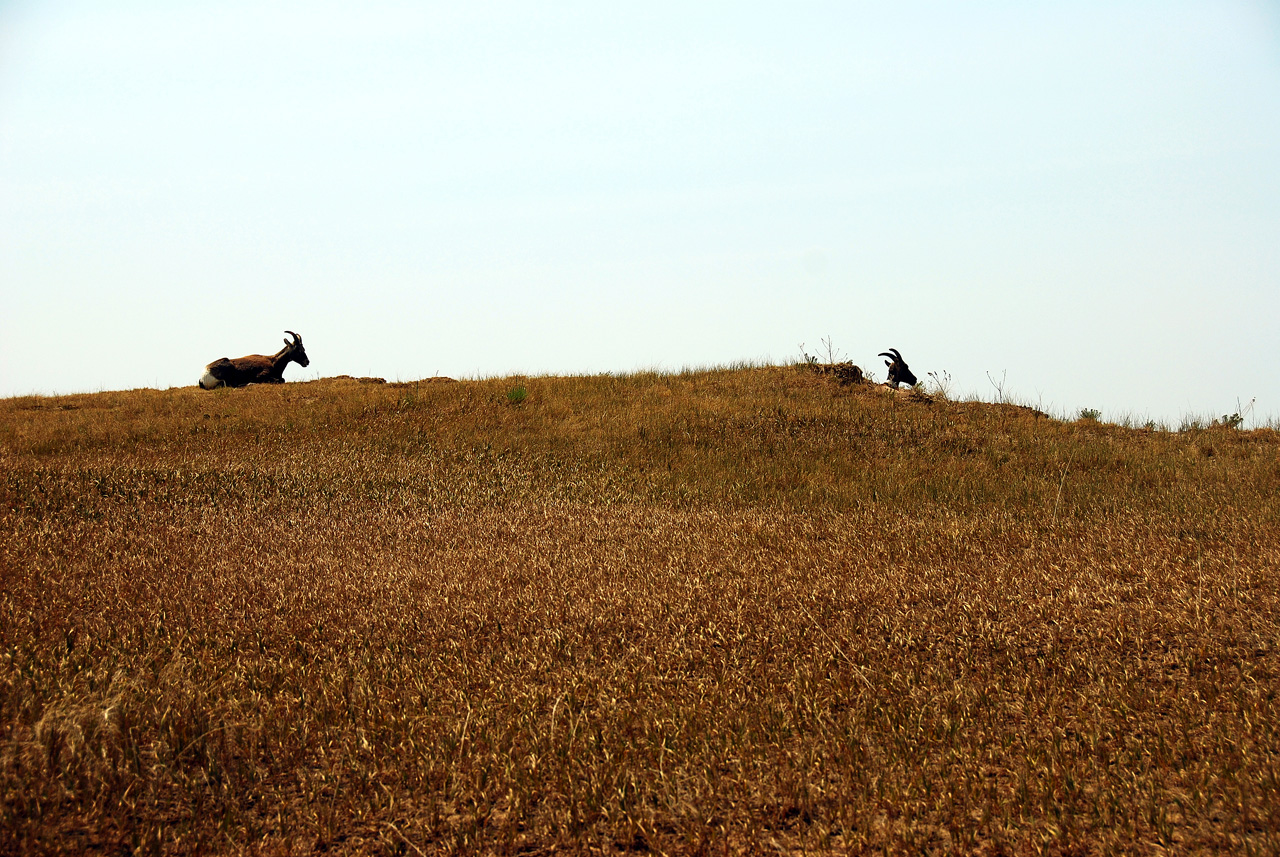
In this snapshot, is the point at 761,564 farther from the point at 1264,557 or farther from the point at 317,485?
the point at 317,485

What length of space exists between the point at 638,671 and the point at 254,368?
18019mm

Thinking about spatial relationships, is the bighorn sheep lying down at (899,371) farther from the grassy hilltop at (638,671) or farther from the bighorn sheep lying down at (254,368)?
the bighorn sheep lying down at (254,368)

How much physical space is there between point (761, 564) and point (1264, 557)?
3419 mm

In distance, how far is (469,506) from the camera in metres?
9.05

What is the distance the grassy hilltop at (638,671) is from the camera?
2797mm

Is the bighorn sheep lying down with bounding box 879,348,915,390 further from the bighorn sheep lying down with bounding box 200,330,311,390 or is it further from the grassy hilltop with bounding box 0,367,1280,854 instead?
the bighorn sheep lying down with bounding box 200,330,311,390

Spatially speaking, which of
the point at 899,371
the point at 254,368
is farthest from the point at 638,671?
the point at 254,368

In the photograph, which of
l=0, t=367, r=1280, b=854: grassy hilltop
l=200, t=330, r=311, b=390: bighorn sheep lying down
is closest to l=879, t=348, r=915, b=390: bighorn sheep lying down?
l=0, t=367, r=1280, b=854: grassy hilltop

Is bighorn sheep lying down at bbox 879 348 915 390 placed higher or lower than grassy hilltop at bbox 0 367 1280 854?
higher

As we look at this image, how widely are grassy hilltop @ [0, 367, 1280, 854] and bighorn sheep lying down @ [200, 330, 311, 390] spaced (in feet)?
31.6

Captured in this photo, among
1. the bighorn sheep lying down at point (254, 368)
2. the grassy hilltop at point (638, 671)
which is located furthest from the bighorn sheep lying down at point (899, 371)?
the bighorn sheep lying down at point (254, 368)

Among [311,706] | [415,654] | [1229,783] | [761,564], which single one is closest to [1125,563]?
[761,564]

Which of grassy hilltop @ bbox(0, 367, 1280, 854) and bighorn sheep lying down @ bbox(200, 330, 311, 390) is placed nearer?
grassy hilltop @ bbox(0, 367, 1280, 854)

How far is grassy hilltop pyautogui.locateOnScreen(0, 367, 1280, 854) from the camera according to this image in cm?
280
